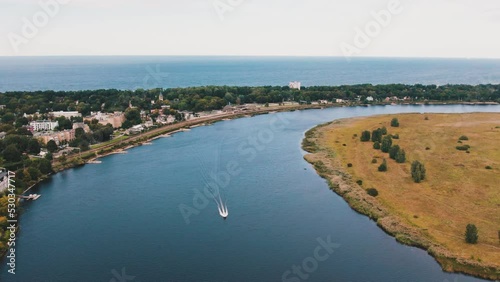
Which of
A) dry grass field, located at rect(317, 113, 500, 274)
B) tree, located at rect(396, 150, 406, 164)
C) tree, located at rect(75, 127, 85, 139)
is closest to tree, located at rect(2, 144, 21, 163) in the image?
tree, located at rect(75, 127, 85, 139)

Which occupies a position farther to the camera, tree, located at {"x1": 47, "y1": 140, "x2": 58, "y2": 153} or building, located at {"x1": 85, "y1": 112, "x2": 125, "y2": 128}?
building, located at {"x1": 85, "y1": 112, "x2": 125, "y2": 128}

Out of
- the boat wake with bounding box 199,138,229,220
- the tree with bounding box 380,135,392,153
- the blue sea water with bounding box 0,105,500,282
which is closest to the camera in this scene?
the blue sea water with bounding box 0,105,500,282

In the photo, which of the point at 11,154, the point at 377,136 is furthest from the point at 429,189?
the point at 11,154

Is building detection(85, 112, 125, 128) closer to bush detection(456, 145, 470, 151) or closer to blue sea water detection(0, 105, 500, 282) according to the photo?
blue sea water detection(0, 105, 500, 282)

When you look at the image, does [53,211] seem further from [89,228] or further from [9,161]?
[9,161]

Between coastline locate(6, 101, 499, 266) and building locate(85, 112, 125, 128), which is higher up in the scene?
building locate(85, 112, 125, 128)

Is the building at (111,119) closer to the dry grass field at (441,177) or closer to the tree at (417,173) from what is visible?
the dry grass field at (441,177)

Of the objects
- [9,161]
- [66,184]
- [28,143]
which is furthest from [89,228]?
[28,143]

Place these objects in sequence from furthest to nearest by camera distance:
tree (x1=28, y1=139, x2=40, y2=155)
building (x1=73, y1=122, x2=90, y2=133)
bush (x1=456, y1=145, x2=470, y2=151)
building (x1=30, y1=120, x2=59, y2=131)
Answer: building (x1=30, y1=120, x2=59, y2=131) → building (x1=73, y1=122, x2=90, y2=133) → bush (x1=456, y1=145, x2=470, y2=151) → tree (x1=28, y1=139, x2=40, y2=155)

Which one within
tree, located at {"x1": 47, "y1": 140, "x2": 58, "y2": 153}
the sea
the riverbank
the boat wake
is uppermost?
tree, located at {"x1": 47, "y1": 140, "x2": 58, "y2": 153}
